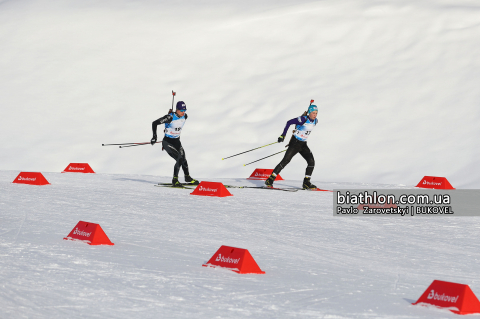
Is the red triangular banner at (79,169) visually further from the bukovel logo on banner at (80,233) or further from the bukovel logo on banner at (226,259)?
the bukovel logo on banner at (226,259)

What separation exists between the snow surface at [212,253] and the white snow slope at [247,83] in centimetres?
926

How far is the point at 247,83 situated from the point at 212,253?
17648 mm

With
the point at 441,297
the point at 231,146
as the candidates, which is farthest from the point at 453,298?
the point at 231,146

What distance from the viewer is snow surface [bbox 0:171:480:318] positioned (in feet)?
13.9

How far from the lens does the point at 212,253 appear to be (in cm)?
622

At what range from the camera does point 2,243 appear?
6238mm

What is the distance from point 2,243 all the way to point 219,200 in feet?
15.7

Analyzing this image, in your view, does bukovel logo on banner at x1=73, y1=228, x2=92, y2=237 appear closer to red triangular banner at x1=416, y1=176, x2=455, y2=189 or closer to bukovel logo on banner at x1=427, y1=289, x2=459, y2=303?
bukovel logo on banner at x1=427, y1=289, x2=459, y2=303

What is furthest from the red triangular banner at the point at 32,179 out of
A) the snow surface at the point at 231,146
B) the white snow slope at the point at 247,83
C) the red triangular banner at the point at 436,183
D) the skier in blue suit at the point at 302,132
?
the red triangular banner at the point at 436,183

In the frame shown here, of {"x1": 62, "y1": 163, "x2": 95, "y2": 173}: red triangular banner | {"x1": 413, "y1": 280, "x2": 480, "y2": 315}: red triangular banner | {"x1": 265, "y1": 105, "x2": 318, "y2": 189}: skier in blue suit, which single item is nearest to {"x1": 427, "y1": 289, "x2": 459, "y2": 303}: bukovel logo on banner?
{"x1": 413, "y1": 280, "x2": 480, "y2": 315}: red triangular banner

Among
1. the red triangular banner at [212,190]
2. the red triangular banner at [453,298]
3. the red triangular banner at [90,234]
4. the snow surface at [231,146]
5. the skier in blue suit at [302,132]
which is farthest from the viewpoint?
the skier in blue suit at [302,132]

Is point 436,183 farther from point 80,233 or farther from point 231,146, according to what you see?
point 80,233

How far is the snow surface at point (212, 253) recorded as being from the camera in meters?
4.24

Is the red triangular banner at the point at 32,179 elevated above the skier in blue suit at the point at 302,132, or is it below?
below
